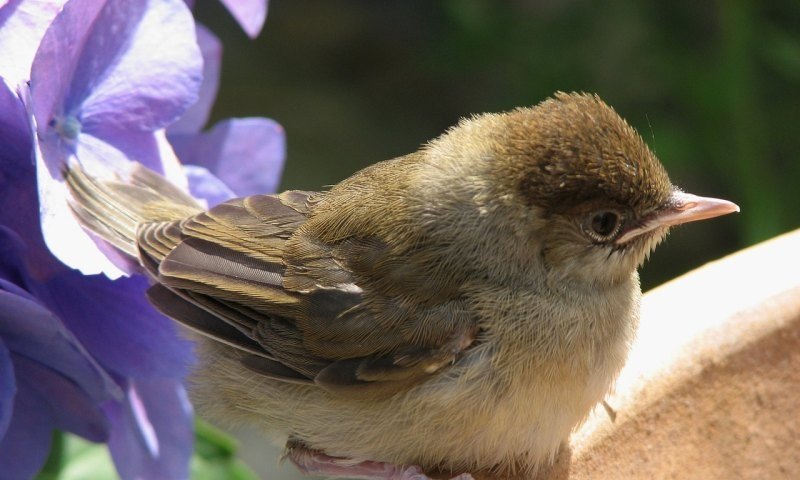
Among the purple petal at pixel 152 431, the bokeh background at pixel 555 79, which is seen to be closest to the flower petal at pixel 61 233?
the purple petal at pixel 152 431

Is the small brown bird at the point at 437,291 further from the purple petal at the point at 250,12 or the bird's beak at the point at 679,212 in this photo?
the purple petal at the point at 250,12

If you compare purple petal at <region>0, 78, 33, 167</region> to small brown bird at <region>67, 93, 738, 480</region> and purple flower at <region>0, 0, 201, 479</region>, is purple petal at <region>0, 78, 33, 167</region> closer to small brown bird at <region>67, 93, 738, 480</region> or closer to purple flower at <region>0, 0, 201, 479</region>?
purple flower at <region>0, 0, 201, 479</region>

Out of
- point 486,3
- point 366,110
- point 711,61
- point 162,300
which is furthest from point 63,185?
point 366,110

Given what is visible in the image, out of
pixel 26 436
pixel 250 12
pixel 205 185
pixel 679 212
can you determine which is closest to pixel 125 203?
pixel 205 185

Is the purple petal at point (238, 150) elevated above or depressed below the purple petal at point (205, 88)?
below

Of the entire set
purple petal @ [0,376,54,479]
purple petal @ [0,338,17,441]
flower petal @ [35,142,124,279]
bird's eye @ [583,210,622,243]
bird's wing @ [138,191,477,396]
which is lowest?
bird's wing @ [138,191,477,396]

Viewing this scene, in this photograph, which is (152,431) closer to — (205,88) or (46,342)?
(46,342)

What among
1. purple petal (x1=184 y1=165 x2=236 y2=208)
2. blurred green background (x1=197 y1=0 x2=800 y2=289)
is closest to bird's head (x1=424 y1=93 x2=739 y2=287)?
purple petal (x1=184 y1=165 x2=236 y2=208)
